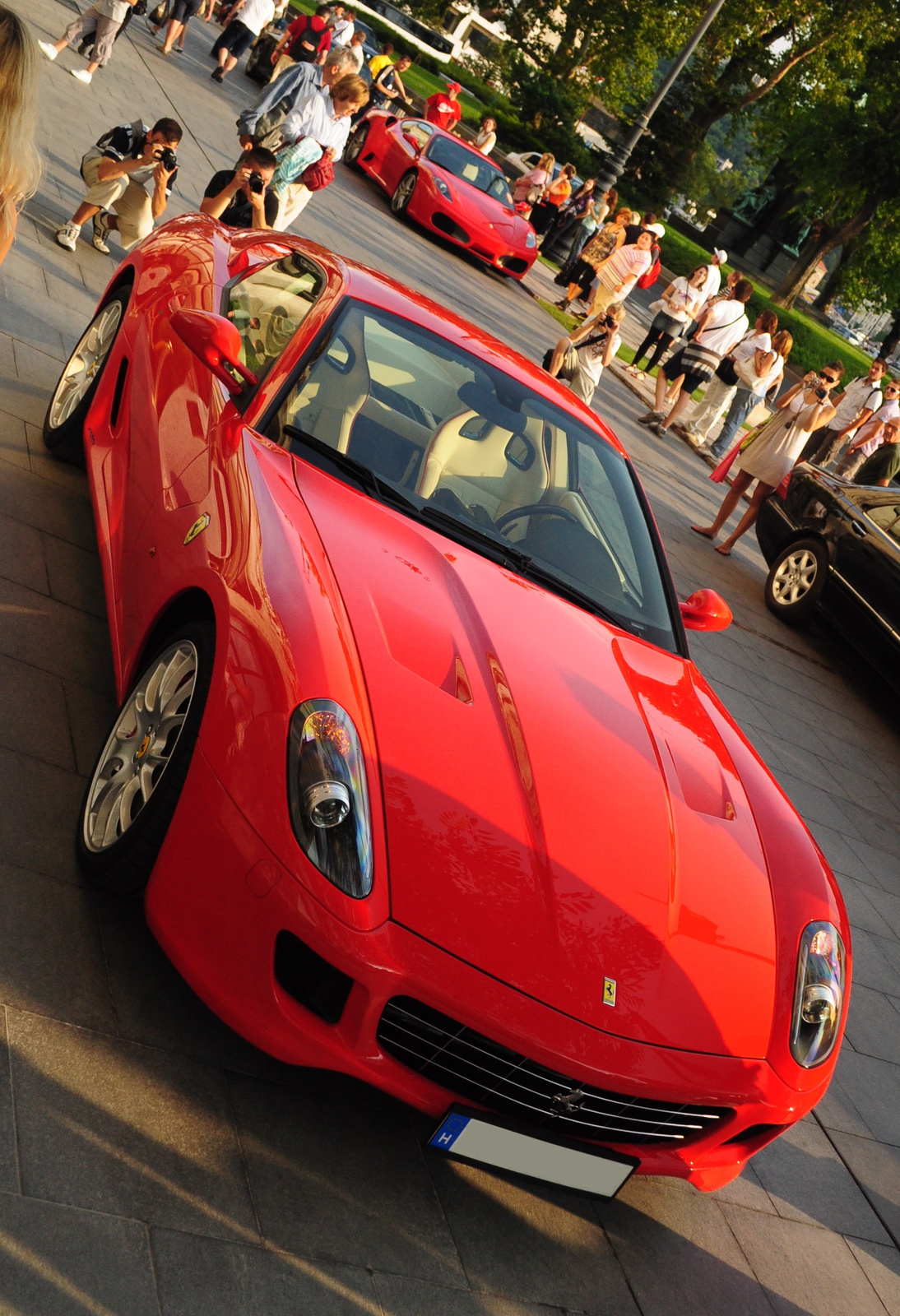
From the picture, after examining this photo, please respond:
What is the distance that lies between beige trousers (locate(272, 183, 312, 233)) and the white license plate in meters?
7.84

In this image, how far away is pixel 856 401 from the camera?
16406 millimetres

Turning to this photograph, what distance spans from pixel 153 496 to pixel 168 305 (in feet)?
4.02

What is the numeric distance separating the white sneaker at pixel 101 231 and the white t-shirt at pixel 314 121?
5.05ft

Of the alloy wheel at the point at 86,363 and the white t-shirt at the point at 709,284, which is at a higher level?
the white t-shirt at the point at 709,284

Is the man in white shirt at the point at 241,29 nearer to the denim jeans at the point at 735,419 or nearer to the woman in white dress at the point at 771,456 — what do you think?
the denim jeans at the point at 735,419

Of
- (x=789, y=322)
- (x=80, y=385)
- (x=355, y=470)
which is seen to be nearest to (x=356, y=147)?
(x=80, y=385)

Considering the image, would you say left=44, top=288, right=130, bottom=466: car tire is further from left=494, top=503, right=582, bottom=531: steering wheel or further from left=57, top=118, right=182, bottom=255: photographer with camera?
left=57, top=118, right=182, bottom=255: photographer with camera

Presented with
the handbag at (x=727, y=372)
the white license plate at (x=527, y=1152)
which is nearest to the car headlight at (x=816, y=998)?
the white license plate at (x=527, y=1152)

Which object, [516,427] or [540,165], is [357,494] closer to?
[516,427]

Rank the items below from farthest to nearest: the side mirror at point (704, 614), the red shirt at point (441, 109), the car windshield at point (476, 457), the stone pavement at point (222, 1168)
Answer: the red shirt at point (441, 109) → the side mirror at point (704, 614) → the car windshield at point (476, 457) → the stone pavement at point (222, 1168)

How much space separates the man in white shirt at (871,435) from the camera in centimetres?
1535

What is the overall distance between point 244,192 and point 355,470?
18.4 feet

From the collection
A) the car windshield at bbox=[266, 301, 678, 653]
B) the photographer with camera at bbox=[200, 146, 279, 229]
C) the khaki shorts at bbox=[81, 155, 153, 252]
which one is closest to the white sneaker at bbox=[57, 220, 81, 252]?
the khaki shorts at bbox=[81, 155, 153, 252]

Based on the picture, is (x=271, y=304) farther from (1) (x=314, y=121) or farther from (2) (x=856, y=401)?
(2) (x=856, y=401)
